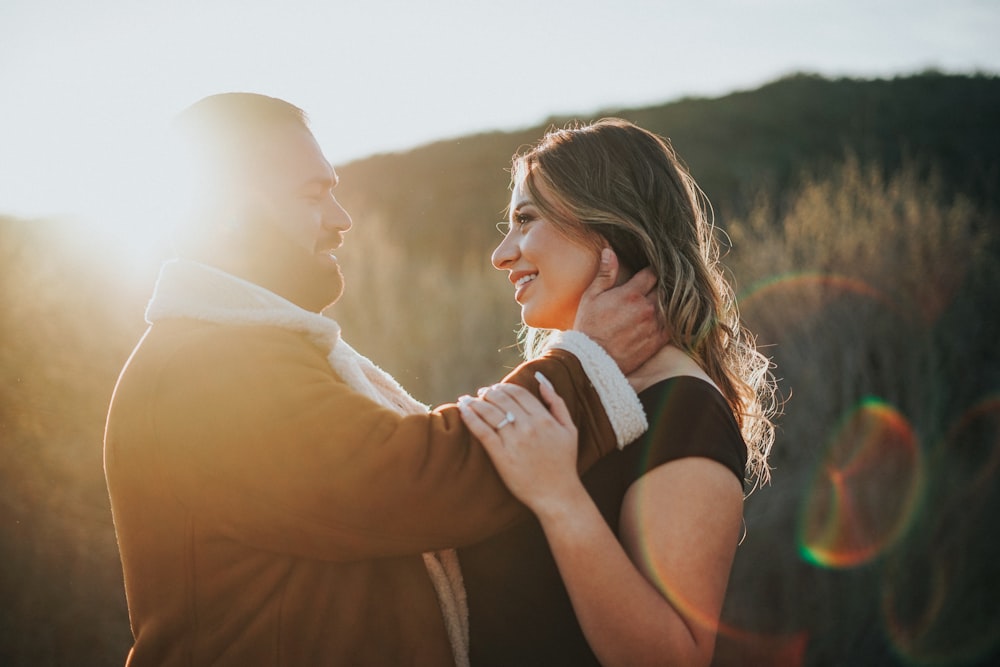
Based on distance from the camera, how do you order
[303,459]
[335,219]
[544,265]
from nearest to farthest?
[303,459]
[335,219]
[544,265]

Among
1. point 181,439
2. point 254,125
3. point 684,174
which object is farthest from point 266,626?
point 684,174

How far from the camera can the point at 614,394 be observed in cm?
172

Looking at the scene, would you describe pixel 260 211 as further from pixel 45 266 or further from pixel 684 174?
pixel 45 266

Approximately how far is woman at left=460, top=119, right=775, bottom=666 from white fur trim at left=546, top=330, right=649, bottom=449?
121 mm

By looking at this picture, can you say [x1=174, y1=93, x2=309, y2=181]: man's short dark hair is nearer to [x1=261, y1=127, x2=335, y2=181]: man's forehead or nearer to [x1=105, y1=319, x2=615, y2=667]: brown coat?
[x1=261, y1=127, x2=335, y2=181]: man's forehead

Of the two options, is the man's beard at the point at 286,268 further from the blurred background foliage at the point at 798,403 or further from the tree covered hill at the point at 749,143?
the tree covered hill at the point at 749,143

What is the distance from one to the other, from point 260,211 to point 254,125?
0.23 meters

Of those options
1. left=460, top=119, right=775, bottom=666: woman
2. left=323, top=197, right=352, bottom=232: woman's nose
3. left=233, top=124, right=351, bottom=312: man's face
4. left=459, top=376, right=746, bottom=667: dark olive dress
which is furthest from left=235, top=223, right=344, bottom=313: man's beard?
left=459, top=376, right=746, bottom=667: dark olive dress

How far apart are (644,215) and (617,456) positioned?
88 centimetres

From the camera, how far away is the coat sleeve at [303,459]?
4.53ft

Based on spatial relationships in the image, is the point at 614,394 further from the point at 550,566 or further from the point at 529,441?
the point at 550,566

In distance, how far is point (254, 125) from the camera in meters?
1.84

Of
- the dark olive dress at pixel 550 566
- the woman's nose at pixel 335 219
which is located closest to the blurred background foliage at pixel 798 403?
the woman's nose at pixel 335 219

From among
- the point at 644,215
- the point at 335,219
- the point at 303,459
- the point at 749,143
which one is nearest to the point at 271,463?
the point at 303,459
